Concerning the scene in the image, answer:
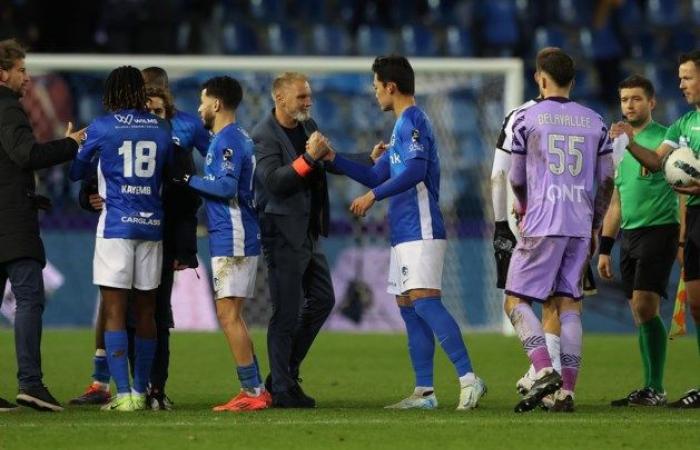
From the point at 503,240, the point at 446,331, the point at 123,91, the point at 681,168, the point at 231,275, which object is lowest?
the point at 446,331

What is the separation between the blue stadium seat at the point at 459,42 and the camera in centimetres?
1941

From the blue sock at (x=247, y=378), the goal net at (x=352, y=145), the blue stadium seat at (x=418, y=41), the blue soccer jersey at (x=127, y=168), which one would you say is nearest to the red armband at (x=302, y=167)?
the blue soccer jersey at (x=127, y=168)

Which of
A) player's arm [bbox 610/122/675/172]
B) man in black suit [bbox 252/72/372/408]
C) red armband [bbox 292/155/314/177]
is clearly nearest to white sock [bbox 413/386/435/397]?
man in black suit [bbox 252/72/372/408]

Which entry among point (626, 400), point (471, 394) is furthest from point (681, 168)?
point (471, 394)

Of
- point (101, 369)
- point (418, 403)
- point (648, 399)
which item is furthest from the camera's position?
point (101, 369)

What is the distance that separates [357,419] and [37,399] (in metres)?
1.77

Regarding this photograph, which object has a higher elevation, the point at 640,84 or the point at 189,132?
the point at 640,84

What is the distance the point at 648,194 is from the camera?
910 cm

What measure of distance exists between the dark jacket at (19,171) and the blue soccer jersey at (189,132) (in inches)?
29.2

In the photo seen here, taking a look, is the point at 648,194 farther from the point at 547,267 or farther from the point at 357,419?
the point at 357,419

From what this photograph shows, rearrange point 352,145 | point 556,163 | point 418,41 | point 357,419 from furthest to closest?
point 418,41 < point 352,145 < point 556,163 < point 357,419

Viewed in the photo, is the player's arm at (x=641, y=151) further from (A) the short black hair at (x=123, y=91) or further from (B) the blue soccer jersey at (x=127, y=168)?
(A) the short black hair at (x=123, y=91)

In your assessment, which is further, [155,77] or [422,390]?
[155,77]

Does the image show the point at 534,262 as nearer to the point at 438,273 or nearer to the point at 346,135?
the point at 438,273
